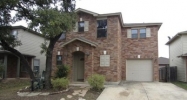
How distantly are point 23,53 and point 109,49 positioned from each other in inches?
408

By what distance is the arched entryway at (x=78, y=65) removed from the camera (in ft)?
52.2

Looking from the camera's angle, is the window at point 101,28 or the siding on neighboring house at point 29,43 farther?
the siding on neighboring house at point 29,43

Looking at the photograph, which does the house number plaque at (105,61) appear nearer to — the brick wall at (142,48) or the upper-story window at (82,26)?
the upper-story window at (82,26)

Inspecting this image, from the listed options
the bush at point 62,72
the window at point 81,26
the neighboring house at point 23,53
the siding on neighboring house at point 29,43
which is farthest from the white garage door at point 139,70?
the siding on neighboring house at point 29,43

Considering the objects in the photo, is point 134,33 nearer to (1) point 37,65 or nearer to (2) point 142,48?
(2) point 142,48

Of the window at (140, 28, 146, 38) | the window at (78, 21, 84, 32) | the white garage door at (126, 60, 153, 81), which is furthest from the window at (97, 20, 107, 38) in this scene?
the white garage door at (126, 60, 153, 81)

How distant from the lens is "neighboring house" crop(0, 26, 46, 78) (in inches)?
736

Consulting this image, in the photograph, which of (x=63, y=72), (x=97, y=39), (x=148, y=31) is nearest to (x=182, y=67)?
(x=148, y=31)

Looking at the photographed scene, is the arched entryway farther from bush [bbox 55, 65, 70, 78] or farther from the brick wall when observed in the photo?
the brick wall

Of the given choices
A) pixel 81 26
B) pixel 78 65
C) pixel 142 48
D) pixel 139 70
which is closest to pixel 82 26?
pixel 81 26

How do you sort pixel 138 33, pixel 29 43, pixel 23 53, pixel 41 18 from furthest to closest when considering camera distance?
pixel 29 43
pixel 23 53
pixel 138 33
pixel 41 18

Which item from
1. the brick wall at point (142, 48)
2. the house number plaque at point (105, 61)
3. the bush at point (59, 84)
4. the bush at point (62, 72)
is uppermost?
the brick wall at point (142, 48)

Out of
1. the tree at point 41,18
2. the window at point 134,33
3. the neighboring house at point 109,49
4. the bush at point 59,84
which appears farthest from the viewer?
the window at point 134,33

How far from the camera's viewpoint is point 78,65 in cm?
1602
